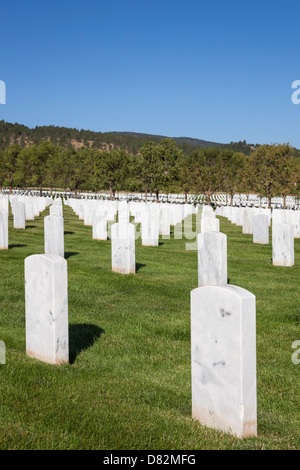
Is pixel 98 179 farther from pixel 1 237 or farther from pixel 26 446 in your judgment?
pixel 26 446

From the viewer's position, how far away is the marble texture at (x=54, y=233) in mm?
12242

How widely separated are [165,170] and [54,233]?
5296 centimetres

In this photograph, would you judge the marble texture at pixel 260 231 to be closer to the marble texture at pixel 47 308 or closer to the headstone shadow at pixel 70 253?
the headstone shadow at pixel 70 253

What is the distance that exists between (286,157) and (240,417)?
52.1 m

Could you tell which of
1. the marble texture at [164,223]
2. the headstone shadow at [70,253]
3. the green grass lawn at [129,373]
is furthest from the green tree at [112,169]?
the green grass lawn at [129,373]

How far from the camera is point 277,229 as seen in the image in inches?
476

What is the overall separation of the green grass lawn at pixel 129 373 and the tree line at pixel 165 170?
146ft

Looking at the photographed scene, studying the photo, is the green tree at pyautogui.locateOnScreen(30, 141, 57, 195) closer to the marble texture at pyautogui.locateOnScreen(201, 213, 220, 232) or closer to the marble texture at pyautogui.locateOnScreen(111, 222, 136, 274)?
the marble texture at pyautogui.locateOnScreen(201, 213, 220, 232)

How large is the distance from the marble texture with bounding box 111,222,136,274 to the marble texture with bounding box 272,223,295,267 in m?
3.79

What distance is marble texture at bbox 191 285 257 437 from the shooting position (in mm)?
3615

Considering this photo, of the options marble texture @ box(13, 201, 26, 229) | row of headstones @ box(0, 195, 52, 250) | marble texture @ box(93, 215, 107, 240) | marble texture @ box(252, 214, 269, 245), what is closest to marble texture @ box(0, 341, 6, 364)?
row of headstones @ box(0, 195, 52, 250)

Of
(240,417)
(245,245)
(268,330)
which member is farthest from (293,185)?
(240,417)

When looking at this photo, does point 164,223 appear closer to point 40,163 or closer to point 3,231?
point 3,231

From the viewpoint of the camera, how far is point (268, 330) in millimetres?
6672
